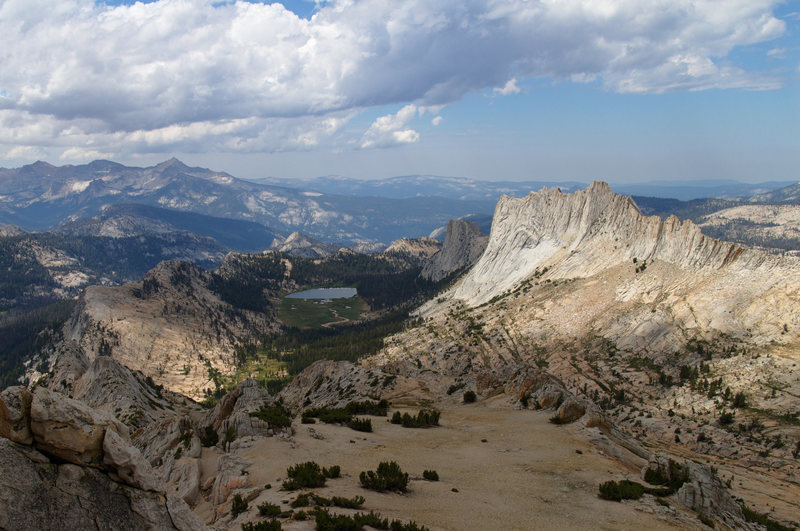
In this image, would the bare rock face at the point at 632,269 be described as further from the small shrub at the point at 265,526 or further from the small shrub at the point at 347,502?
the small shrub at the point at 265,526

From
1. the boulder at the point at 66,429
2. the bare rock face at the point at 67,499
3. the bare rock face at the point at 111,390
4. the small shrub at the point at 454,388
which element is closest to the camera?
the bare rock face at the point at 67,499

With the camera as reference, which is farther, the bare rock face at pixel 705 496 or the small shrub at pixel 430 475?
the small shrub at pixel 430 475

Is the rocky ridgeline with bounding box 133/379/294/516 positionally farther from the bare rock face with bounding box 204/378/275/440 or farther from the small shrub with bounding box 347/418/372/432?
the small shrub with bounding box 347/418/372/432

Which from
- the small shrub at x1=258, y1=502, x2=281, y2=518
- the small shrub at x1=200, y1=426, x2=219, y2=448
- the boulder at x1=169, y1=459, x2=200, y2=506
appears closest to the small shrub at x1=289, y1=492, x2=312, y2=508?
the small shrub at x1=258, y1=502, x2=281, y2=518

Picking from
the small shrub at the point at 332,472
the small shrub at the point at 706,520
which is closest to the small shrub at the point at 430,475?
the small shrub at the point at 332,472

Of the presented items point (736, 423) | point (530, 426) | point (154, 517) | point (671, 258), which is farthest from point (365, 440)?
point (671, 258)
